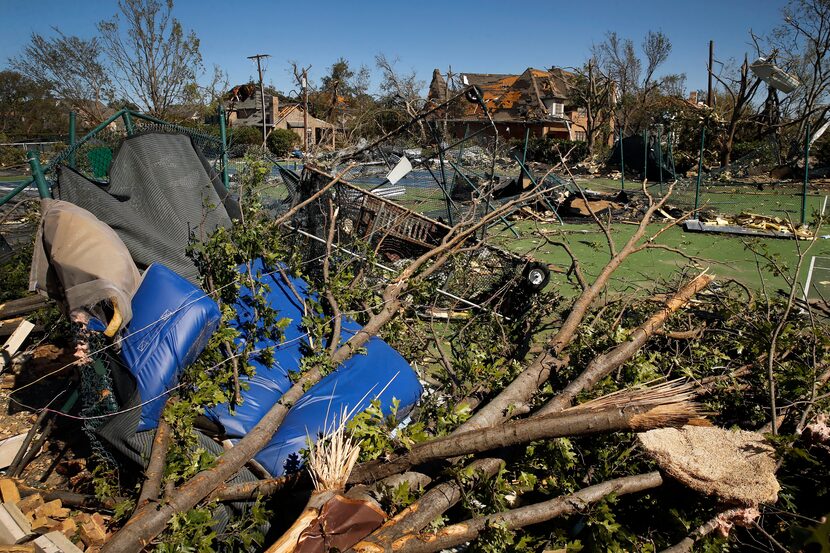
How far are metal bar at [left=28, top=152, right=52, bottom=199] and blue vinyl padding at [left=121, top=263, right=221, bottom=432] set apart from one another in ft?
4.04

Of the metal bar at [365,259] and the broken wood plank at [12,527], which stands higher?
the metal bar at [365,259]

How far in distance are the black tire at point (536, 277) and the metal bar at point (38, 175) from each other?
4.23 m

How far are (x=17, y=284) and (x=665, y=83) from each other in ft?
155

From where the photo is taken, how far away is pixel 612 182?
65.2ft

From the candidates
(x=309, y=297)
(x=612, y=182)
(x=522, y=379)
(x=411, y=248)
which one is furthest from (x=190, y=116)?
(x=522, y=379)

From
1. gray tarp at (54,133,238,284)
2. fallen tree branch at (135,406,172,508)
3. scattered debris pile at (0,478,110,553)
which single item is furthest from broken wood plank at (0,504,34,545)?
gray tarp at (54,133,238,284)

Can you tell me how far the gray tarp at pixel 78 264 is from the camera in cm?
330

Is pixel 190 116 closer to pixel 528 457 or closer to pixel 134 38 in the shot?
pixel 134 38

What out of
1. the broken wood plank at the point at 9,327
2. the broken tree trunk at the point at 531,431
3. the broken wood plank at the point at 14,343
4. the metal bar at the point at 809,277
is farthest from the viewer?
the metal bar at the point at 809,277

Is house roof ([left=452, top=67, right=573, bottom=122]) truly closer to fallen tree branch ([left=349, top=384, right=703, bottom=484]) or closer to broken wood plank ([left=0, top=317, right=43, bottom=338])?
broken wood plank ([left=0, top=317, right=43, bottom=338])

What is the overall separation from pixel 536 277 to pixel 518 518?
312 cm

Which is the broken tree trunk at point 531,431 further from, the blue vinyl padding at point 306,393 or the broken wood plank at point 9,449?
the broken wood plank at point 9,449

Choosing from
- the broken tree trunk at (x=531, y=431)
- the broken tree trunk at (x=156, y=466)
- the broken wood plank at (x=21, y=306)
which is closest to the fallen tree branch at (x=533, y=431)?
the broken tree trunk at (x=531, y=431)

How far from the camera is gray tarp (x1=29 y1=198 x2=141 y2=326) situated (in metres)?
3.30
